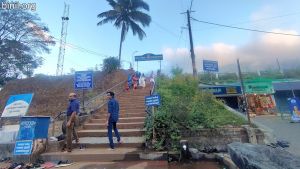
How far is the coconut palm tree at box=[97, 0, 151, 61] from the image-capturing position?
31703 mm

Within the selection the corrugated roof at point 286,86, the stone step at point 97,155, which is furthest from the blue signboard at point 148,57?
the stone step at point 97,155

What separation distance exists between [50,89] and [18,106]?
Result: 1653 cm

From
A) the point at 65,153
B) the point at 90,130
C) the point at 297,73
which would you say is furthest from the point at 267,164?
the point at 297,73

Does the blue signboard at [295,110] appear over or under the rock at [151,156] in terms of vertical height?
over

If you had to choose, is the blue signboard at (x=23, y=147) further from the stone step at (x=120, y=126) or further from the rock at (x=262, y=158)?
the rock at (x=262, y=158)

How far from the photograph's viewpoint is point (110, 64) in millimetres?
24516

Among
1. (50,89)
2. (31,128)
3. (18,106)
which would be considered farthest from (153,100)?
(50,89)

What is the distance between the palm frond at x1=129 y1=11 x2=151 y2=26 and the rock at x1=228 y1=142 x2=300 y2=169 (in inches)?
1110

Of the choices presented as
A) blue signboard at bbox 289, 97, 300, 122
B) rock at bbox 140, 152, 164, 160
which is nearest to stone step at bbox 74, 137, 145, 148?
rock at bbox 140, 152, 164, 160

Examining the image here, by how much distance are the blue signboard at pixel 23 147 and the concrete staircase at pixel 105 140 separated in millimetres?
529

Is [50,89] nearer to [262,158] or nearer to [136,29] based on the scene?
[136,29]

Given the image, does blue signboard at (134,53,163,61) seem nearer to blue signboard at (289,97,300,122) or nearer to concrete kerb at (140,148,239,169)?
blue signboard at (289,97,300,122)

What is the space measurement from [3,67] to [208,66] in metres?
24.5

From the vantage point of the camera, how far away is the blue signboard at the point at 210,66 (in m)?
21.6
